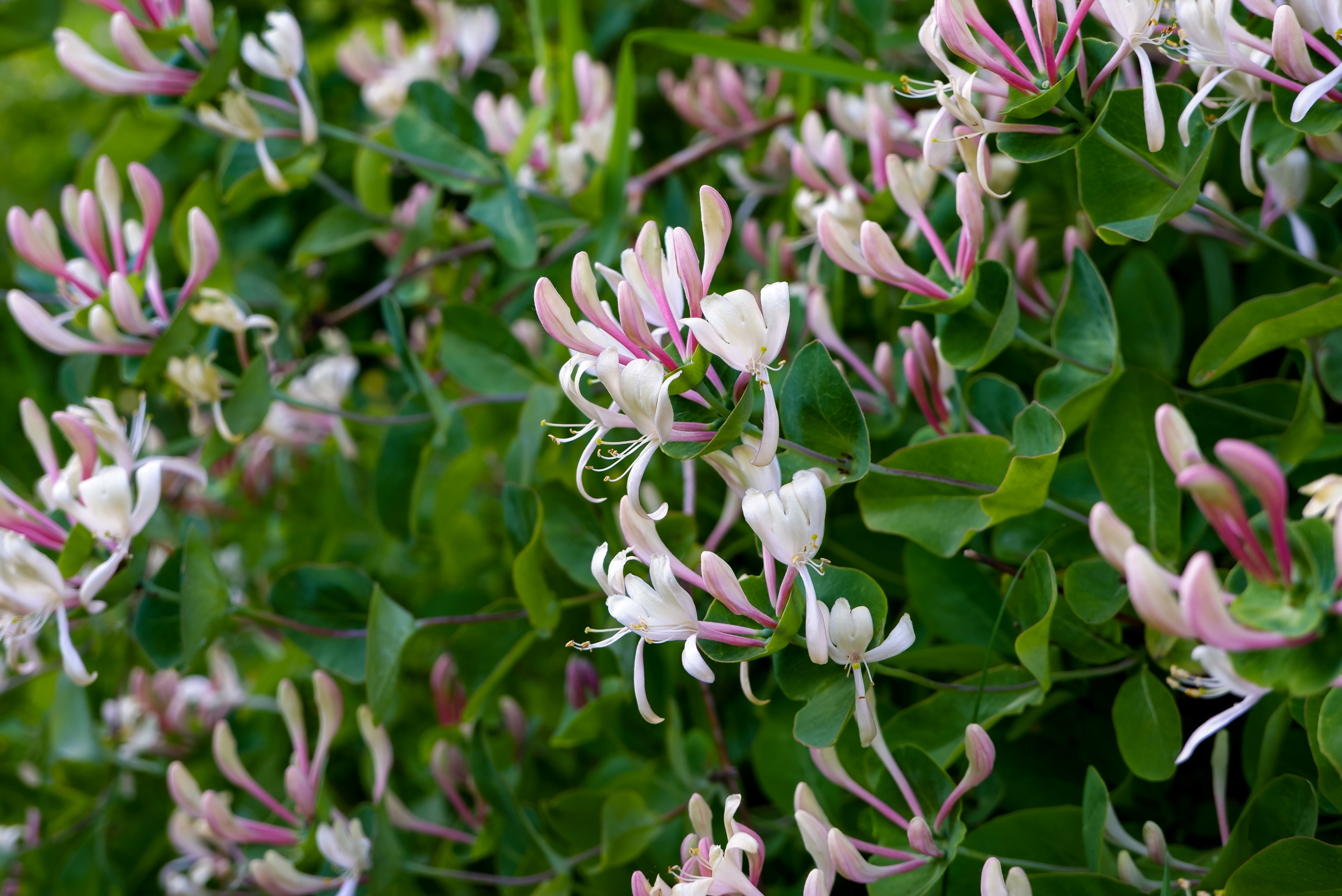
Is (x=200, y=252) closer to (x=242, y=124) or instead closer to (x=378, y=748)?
(x=242, y=124)

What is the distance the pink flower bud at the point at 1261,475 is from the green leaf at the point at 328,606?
0.53 m

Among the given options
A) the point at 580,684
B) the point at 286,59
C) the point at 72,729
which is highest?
the point at 286,59

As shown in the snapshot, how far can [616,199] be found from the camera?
740mm

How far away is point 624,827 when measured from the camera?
60 centimetres

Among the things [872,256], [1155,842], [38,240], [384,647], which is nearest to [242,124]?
[38,240]

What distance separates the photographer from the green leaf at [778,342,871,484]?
0.41 m

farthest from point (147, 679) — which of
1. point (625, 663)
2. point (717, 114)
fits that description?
point (717, 114)

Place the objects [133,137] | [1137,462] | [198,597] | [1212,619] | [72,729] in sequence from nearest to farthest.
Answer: [1212,619], [1137,462], [198,597], [72,729], [133,137]

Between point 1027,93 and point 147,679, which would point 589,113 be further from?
point 147,679

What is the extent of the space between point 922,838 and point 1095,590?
14 cm

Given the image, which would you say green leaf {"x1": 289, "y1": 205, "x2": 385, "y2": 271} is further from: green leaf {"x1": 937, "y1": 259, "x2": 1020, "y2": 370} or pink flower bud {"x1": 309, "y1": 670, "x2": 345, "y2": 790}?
green leaf {"x1": 937, "y1": 259, "x2": 1020, "y2": 370}

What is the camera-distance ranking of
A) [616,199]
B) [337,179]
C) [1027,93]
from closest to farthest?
[1027,93] < [616,199] < [337,179]

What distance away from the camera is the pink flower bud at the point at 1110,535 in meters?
0.30

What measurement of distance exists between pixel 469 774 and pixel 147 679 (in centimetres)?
41
